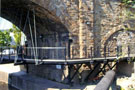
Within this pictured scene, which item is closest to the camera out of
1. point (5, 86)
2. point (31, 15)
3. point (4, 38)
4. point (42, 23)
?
point (31, 15)

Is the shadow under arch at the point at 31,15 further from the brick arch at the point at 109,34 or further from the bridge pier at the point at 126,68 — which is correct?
the bridge pier at the point at 126,68

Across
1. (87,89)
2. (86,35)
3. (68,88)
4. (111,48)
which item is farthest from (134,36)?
(68,88)

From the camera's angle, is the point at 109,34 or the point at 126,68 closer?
the point at 126,68

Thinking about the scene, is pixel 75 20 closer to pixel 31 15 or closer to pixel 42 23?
pixel 42 23

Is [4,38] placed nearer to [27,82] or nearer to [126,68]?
[27,82]

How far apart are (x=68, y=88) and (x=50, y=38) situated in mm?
3248

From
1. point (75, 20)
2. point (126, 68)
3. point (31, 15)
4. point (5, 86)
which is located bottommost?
point (5, 86)

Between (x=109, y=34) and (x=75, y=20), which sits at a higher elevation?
(x=75, y=20)

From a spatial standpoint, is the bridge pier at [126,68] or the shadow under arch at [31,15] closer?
the shadow under arch at [31,15]

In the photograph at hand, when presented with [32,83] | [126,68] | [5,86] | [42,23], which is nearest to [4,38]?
[5,86]

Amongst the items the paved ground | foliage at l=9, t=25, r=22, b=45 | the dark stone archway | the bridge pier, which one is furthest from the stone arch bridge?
foliage at l=9, t=25, r=22, b=45

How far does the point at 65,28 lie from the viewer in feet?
24.0

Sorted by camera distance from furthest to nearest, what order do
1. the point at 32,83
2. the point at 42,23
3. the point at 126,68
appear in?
the point at 42,23
the point at 32,83
the point at 126,68

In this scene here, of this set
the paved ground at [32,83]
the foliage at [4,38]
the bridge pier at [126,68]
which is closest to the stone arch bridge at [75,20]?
the bridge pier at [126,68]
